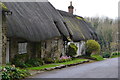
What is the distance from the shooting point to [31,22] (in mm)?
18531

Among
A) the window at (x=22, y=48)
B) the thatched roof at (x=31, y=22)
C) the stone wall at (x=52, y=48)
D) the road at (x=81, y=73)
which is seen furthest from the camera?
the stone wall at (x=52, y=48)

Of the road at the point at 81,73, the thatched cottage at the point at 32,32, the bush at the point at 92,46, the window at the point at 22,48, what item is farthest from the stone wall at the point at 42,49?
the bush at the point at 92,46

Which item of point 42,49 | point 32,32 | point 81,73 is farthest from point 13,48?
point 81,73

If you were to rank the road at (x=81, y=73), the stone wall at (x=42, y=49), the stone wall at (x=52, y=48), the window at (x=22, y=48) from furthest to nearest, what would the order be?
the stone wall at (x=52, y=48)
the window at (x=22, y=48)
the stone wall at (x=42, y=49)
the road at (x=81, y=73)

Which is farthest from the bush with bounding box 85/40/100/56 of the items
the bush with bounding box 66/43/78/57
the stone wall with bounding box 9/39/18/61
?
the stone wall with bounding box 9/39/18/61

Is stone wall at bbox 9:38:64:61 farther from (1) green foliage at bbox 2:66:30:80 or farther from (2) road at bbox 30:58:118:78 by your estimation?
(1) green foliage at bbox 2:66:30:80

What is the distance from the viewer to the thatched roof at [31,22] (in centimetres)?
1627

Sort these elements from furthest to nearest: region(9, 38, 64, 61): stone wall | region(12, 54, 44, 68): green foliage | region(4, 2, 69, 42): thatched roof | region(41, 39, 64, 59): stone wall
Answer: region(41, 39, 64, 59): stone wall → region(9, 38, 64, 61): stone wall → region(12, 54, 44, 68): green foliage → region(4, 2, 69, 42): thatched roof

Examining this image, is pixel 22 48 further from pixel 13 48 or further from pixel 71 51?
pixel 71 51

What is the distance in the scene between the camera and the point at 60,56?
83.1 feet

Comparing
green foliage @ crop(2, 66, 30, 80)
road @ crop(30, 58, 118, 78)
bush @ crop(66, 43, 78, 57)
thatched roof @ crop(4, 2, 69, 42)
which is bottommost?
road @ crop(30, 58, 118, 78)

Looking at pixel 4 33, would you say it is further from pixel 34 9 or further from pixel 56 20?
pixel 56 20

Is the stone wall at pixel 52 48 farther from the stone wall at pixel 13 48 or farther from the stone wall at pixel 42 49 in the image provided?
the stone wall at pixel 13 48

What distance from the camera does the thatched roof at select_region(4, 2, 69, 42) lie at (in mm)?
16266
